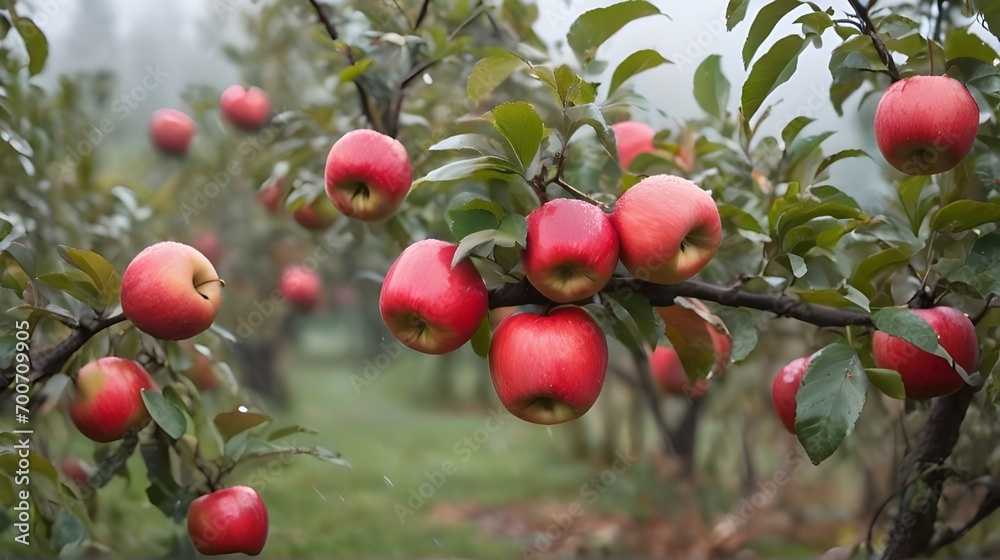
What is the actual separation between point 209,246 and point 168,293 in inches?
67.0

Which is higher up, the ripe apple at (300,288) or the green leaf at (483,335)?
the green leaf at (483,335)

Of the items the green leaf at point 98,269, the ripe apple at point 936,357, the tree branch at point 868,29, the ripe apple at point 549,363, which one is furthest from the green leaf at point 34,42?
the ripe apple at point 936,357

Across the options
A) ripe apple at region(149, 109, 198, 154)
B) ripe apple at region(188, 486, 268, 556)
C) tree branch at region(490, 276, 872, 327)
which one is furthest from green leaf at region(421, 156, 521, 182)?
ripe apple at region(149, 109, 198, 154)

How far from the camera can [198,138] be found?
222cm

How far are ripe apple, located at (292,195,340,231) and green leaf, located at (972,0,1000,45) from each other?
3.10 ft

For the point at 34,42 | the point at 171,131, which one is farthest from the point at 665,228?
the point at 171,131

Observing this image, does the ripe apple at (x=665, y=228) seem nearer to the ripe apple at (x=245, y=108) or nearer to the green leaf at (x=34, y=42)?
the green leaf at (x=34, y=42)

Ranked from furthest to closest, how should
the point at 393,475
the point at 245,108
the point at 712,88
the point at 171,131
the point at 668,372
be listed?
1. the point at 393,475
2. the point at 171,131
3. the point at 245,108
4. the point at 668,372
5. the point at 712,88

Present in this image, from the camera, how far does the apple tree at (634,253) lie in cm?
68

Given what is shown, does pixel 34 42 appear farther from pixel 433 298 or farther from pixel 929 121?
pixel 929 121

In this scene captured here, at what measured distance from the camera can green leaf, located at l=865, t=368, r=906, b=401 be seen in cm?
68

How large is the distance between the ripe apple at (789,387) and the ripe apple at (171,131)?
69.9 inches

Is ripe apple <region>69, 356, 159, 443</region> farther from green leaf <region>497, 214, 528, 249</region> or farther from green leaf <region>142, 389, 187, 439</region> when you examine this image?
green leaf <region>497, 214, 528, 249</region>

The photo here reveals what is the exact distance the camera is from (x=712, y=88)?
105cm
